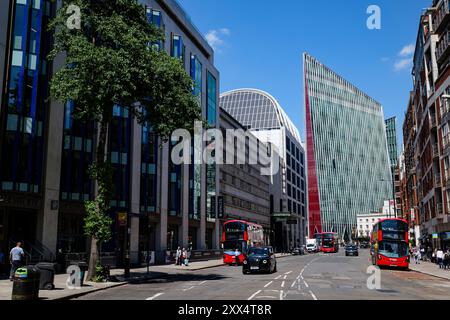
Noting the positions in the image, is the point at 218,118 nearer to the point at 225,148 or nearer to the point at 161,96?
the point at 225,148

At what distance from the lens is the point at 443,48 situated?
49000 millimetres

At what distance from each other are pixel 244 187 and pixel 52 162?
5310 cm

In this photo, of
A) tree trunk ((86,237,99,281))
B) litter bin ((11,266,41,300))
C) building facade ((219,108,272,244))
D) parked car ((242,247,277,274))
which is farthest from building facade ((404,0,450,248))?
litter bin ((11,266,41,300))

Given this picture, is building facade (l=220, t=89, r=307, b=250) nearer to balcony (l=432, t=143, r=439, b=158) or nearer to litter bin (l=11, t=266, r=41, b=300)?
balcony (l=432, t=143, r=439, b=158)

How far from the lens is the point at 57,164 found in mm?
30453

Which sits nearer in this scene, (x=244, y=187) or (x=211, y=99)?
(x=211, y=99)

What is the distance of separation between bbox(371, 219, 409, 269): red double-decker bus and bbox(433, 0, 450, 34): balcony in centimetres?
2390

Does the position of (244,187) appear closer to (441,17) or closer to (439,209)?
(439,209)

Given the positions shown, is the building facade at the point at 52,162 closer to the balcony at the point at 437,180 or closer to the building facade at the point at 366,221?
the balcony at the point at 437,180

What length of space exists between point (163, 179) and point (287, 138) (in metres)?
85.1

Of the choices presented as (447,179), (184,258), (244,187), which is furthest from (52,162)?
(244,187)

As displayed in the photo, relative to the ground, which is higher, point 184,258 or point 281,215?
point 281,215

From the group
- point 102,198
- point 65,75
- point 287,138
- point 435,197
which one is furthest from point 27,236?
point 287,138

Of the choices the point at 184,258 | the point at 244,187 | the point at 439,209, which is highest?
the point at 244,187
